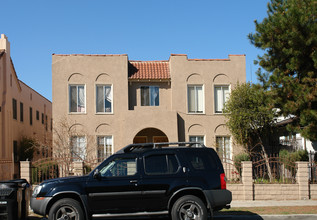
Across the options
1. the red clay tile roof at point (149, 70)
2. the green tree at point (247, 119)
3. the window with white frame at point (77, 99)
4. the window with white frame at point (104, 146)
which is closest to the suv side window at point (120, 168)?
the green tree at point (247, 119)

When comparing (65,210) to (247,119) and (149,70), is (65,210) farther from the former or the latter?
(149,70)

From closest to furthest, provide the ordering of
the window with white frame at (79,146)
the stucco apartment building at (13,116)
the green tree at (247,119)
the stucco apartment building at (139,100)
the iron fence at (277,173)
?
the iron fence at (277,173) < the green tree at (247,119) < the window with white frame at (79,146) < the stucco apartment building at (139,100) < the stucco apartment building at (13,116)

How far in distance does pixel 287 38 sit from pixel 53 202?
1035 cm

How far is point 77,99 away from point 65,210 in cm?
1258

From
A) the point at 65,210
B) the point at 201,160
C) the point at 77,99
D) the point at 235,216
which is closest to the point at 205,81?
the point at 77,99

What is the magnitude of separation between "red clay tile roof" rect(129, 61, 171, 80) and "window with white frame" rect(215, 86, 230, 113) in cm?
294

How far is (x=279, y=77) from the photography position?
14383 millimetres

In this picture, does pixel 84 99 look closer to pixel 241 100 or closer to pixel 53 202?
pixel 241 100

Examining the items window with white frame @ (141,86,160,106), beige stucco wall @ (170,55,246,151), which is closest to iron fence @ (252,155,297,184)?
beige stucco wall @ (170,55,246,151)

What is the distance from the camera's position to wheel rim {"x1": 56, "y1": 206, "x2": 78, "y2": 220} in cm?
903

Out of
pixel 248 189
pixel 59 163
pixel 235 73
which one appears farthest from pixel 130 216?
pixel 235 73

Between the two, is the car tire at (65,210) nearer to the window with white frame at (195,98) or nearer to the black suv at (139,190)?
the black suv at (139,190)

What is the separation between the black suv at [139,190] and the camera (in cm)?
907

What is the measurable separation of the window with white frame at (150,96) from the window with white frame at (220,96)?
11.0 feet
